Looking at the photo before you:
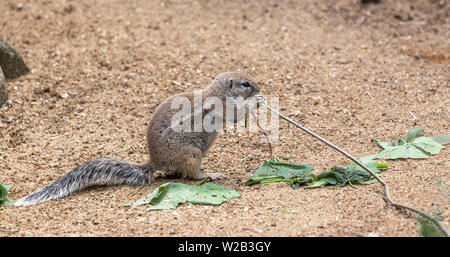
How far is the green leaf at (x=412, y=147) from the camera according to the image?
5.04 metres

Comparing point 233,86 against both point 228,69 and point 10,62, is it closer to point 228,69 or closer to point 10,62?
point 228,69

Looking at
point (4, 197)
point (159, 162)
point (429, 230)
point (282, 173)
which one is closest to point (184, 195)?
point (159, 162)

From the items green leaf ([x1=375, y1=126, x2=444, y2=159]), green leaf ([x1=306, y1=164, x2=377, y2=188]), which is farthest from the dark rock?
green leaf ([x1=375, y1=126, x2=444, y2=159])

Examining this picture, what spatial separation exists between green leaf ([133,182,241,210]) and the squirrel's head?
1093 millimetres

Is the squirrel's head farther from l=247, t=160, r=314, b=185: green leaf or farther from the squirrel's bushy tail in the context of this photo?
the squirrel's bushy tail

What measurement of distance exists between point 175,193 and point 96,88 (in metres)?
3.18

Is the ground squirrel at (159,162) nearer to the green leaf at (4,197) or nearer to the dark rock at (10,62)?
the green leaf at (4,197)

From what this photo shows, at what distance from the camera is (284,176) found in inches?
191

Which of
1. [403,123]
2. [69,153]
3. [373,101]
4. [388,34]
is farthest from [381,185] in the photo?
[388,34]

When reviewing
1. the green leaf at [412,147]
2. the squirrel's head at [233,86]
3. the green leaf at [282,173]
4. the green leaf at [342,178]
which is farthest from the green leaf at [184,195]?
the green leaf at [412,147]

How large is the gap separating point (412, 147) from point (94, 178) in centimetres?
313

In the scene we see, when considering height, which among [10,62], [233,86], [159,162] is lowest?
[159,162]

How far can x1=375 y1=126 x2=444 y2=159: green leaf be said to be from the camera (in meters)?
5.04

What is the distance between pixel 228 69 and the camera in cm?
740
